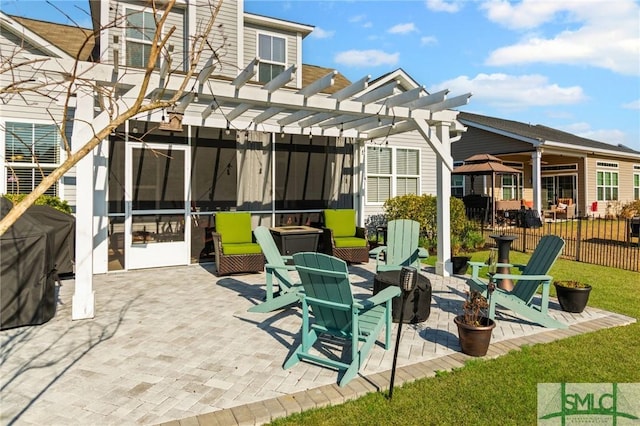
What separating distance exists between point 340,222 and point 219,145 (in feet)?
10.1

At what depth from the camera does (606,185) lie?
20.3 metres

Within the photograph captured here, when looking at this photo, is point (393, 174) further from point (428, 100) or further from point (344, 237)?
point (428, 100)

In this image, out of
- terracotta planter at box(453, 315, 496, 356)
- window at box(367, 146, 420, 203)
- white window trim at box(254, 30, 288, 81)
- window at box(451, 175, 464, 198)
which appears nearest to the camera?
terracotta planter at box(453, 315, 496, 356)

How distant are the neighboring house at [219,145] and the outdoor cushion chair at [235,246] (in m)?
0.75

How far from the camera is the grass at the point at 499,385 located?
264 cm

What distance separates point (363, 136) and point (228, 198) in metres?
3.51

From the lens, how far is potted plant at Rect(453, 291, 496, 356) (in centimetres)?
357

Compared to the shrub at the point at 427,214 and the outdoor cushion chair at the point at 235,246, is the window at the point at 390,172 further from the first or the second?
the outdoor cushion chair at the point at 235,246

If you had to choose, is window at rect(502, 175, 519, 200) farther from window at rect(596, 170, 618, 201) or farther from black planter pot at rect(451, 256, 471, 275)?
black planter pot at rect(451, 256, 471, 275)

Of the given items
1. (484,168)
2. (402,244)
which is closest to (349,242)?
(402,244)

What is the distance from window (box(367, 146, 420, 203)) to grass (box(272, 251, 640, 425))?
264 inches

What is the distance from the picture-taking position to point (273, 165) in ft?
29.4

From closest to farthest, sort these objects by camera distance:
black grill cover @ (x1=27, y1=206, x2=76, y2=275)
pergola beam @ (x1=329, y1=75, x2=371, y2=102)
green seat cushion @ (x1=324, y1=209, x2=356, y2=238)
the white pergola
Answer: the white pergola → pergola beam @ (x1=329, y1=75, x2=371, y2=102) → black grill cover @ (x1=27, y1=206, x2=76, y2=275) → green seat cushion @ (x1=324, y1=209, x2=356, y2=238)

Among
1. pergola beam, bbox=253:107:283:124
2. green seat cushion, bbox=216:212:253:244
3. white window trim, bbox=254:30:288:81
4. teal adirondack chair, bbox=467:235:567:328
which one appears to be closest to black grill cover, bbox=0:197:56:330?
green seat cushion, bbox=216:212:253:244
